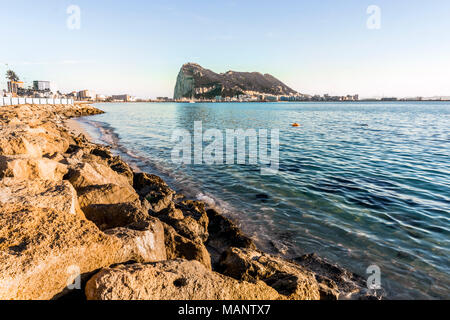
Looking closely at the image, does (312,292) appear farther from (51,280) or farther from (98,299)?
(51,280)

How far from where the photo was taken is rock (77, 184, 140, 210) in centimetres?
555

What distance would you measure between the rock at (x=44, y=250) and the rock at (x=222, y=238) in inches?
137

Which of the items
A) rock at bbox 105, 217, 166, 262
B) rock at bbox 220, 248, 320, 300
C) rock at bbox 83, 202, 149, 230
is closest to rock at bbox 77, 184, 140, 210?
rock at bbox 83, 202, 149, 230

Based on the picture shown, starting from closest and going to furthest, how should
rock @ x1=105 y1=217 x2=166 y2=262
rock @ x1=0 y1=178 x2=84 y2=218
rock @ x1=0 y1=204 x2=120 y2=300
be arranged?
rock @ x1=0 y1=204 x2=120 y2=300 → rock @ x1=105 y1=217 x2=166 y2=262 → rock @ x1=0 y1=178 x2=84 y2=218

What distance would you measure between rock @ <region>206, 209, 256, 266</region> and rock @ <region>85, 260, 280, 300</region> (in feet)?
9.55

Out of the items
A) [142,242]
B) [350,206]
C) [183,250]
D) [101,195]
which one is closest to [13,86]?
[101,195]

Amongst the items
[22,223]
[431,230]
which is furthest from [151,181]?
[431,230]

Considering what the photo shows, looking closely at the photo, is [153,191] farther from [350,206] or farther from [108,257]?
[350,206]

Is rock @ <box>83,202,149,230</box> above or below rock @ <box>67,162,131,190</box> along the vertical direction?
below

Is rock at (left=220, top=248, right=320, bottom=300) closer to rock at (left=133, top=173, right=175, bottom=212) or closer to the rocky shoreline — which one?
the rocky shoreline

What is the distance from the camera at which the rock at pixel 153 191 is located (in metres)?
7.97

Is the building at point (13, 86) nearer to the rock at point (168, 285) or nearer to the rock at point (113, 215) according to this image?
the rock at point (113, 215)

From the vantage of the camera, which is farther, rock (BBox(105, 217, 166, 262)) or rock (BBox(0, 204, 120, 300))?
rock (BBox(105, 217, 166, 262))

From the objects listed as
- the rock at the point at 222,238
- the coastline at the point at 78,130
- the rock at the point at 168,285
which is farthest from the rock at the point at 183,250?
the coastline at the point at 78,130
